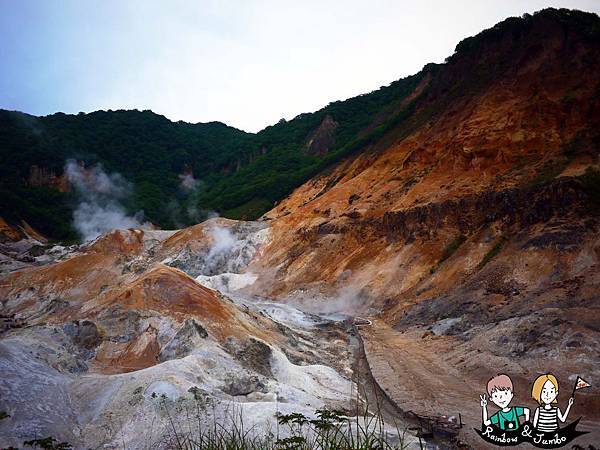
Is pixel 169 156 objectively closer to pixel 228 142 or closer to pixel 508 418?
pixel 228 142

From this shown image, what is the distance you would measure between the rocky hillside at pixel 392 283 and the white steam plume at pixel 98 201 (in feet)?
93.2

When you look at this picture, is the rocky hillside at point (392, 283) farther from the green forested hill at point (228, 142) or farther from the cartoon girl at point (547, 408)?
the cartoon girl at point (547, 408)

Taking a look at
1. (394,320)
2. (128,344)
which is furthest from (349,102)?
(128,344)

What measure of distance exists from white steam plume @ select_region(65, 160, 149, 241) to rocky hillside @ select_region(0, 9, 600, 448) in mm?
28400

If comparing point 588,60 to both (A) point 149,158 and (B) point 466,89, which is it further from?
(A) point 149,158

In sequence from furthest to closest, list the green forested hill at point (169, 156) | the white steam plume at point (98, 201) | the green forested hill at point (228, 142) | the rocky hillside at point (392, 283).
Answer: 1. the white steam plume at point (98, 201)
2. the green forested hill at point (169, 156)
3. the green forested hill at point (228, 142)
4. the rocky hillside at point (392, 283)

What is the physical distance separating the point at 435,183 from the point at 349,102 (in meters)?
65.5

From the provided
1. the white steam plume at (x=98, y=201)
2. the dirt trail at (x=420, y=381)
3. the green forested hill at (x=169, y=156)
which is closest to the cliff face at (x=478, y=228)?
the dirt trail at (x=420, y=381)

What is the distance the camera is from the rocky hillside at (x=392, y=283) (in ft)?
37.5

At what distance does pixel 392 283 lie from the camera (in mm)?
28641

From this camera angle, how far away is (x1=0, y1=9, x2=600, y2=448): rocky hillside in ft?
37.5

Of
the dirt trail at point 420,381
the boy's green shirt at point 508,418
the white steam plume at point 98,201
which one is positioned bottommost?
the dirt trail at point 420,381

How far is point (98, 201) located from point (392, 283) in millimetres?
74042

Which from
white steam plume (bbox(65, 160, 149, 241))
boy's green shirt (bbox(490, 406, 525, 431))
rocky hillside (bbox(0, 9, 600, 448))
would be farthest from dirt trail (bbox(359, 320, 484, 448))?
white steam plume (bbox(65, 160, 149, 241))
